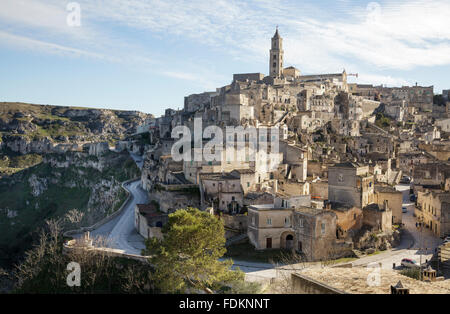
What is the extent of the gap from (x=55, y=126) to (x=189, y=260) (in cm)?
14035

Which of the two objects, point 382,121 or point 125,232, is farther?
point 382,121

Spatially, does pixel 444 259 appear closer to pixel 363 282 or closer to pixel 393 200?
pixel 393 200

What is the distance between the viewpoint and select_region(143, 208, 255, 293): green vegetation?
27.3 metres

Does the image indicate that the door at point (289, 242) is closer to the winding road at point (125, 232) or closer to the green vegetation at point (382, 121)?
the winding road at point (125, 232)

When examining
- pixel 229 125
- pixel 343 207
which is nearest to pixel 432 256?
pixel 343 207

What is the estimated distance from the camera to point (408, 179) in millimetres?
64500

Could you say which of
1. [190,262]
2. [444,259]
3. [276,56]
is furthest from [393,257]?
[276,56]

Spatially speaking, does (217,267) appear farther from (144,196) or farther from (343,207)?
(144,196)

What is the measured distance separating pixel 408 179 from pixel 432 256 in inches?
1358

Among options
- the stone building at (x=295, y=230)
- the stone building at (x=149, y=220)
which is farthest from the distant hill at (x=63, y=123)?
the stone building at (x=295, y=230)

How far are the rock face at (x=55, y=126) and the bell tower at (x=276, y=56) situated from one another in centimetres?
5664

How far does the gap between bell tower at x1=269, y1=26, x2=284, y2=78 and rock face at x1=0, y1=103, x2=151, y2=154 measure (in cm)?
5664

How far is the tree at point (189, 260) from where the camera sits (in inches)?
1078

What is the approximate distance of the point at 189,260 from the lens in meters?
28.2
